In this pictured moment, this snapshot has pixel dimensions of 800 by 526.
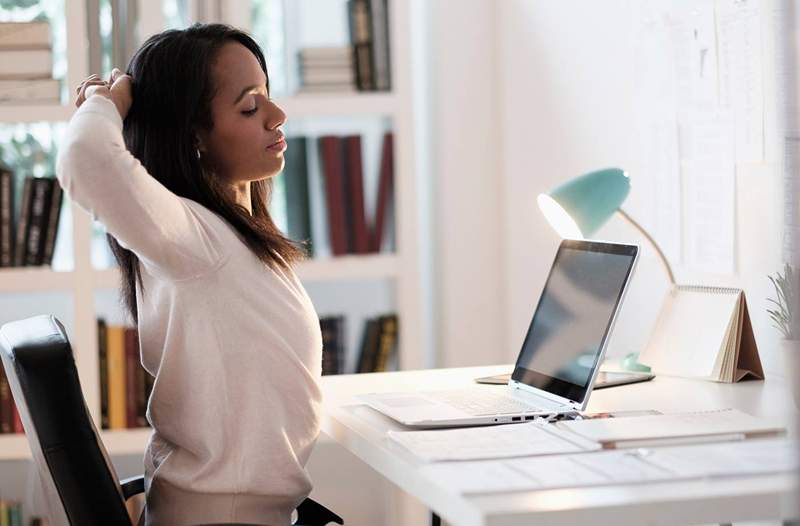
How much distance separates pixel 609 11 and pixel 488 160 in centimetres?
74

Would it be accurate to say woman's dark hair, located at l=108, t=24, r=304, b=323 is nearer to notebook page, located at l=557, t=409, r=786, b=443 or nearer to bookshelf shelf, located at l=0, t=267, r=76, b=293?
notebook page, located at l=557, t=409, r=786, b=443

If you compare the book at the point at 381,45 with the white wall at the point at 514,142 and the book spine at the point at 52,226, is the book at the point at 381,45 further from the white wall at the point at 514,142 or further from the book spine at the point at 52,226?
the book spine at the point at 52,226

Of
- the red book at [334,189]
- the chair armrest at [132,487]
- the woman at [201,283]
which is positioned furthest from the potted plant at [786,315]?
the red book at [334,189]

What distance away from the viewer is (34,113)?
2.98 metres

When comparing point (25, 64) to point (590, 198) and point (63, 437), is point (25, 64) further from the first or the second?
point (63, 437)

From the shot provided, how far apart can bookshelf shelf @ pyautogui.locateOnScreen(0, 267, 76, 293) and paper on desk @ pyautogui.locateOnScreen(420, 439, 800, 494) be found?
1.87 meters

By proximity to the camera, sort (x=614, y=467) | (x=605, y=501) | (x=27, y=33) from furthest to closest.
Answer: (x=27, y=33) < (x=614, y=467) < (x=605, y=501)

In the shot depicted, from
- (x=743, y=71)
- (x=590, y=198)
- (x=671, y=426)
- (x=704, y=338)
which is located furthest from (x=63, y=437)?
(x=743, y=71)

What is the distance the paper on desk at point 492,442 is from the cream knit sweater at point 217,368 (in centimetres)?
17

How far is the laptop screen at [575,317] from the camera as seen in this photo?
1.71 meters

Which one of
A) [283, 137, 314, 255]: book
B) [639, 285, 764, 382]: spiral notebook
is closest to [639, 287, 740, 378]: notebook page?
[639, 285, 764, 382]: spiral notebook

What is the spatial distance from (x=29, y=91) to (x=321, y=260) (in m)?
0.85

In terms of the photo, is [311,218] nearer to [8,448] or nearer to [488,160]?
[488,160]

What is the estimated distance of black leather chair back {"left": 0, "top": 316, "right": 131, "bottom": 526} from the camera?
1.42 meters
